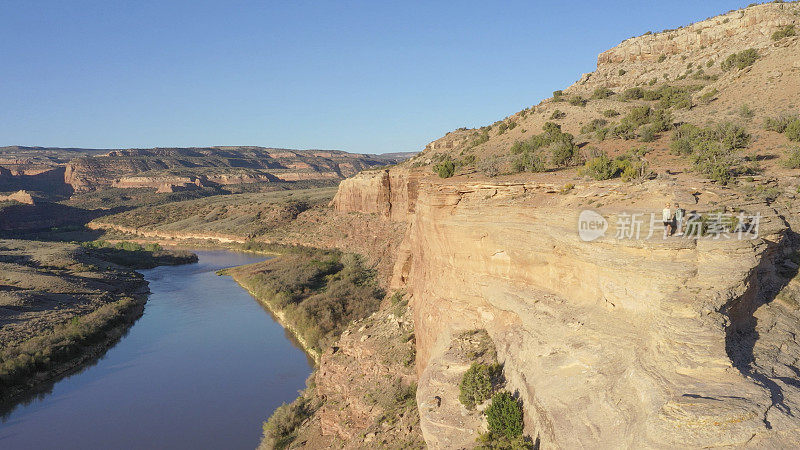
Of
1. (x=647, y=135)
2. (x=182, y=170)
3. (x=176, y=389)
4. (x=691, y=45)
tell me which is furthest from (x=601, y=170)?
(x=182, y=170)

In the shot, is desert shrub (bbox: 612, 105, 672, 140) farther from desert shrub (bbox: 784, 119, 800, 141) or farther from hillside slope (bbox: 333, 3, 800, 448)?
desert shrub (bbox: 784, 119, 800, 141)

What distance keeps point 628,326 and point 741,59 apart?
1047 inches

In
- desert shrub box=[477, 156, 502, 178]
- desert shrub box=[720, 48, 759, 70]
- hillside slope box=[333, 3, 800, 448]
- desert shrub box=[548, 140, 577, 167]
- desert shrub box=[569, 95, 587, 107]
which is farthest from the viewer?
desert shrub box=[569, 95, 587, 107]

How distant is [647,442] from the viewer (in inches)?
→ 263

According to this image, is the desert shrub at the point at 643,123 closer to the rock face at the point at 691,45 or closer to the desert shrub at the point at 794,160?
the desert shrub at the point at 794,160

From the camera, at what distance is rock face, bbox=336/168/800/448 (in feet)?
22.5

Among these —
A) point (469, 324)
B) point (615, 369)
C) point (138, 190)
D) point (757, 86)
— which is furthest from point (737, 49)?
point (138, 190)

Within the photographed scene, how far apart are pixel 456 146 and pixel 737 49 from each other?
19.2m

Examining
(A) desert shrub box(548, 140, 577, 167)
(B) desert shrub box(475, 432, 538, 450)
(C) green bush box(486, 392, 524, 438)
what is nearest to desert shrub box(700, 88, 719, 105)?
(A) desert shrub box(548, 140, 577, 167)

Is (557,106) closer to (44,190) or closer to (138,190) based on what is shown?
(138,190)

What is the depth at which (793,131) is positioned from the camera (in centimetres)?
1686

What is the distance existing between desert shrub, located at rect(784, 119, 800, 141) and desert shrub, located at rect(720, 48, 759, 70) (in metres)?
11.1

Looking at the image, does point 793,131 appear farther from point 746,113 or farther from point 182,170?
point 182,170

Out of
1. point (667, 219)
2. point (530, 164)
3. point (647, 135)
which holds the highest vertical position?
point (647, 135)
